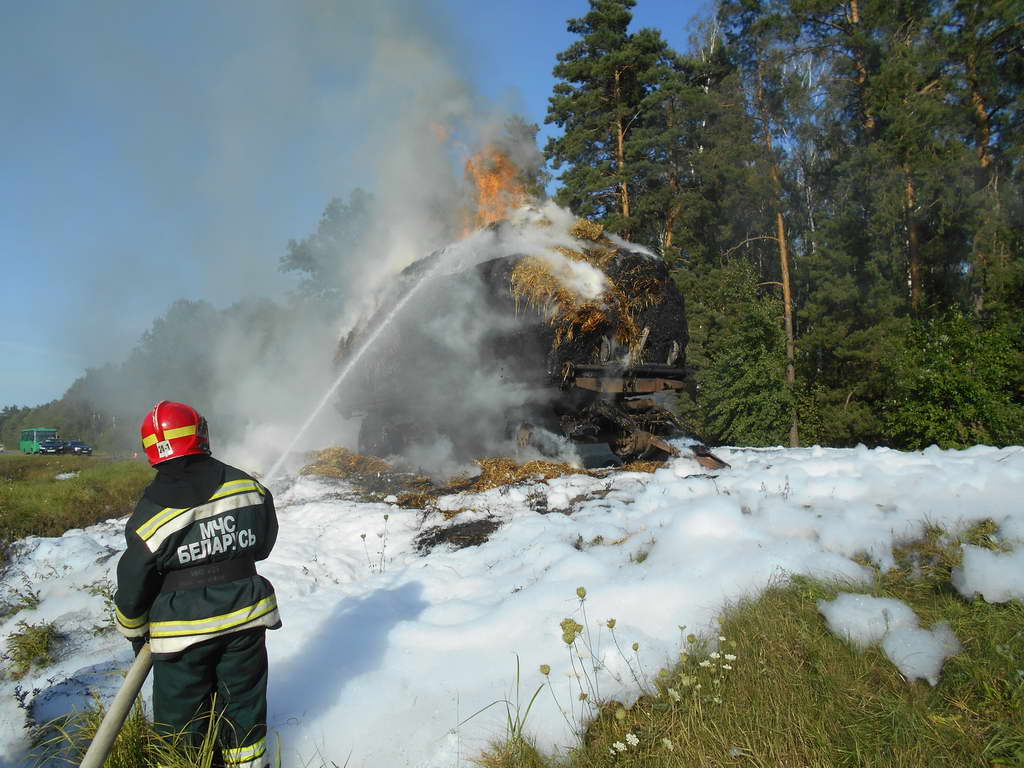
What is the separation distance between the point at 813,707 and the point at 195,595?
2.65 metres

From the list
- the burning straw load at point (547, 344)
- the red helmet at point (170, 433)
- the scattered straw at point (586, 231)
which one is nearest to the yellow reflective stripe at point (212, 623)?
the red helmet at point (170, 433)

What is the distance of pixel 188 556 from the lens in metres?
2.40

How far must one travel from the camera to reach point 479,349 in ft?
27.3

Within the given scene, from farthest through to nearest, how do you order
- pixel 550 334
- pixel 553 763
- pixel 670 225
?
pixel 670 225
pixel 550 334
pixel 553 763

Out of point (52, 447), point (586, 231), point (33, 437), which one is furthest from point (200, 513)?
point (33, 437)

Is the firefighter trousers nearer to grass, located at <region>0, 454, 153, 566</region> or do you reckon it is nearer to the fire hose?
the fire hose

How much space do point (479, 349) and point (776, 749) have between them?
6.62 meters

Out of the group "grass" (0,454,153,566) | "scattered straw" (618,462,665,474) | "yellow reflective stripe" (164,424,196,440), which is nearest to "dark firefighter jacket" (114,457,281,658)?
"yellow reflective stripe" (164,424,196,440)

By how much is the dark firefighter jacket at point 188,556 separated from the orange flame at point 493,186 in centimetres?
1120

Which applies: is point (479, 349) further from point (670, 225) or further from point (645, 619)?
point (670, 225)

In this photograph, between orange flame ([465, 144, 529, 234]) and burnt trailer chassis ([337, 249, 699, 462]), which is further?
orange flame ([465, 144, 529, 234])

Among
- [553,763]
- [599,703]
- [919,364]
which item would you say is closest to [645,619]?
[599,703]

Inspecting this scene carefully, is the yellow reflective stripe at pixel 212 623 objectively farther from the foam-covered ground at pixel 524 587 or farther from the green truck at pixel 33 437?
the green truck at pixel 33 437

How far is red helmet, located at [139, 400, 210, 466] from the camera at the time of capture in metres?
2.43
